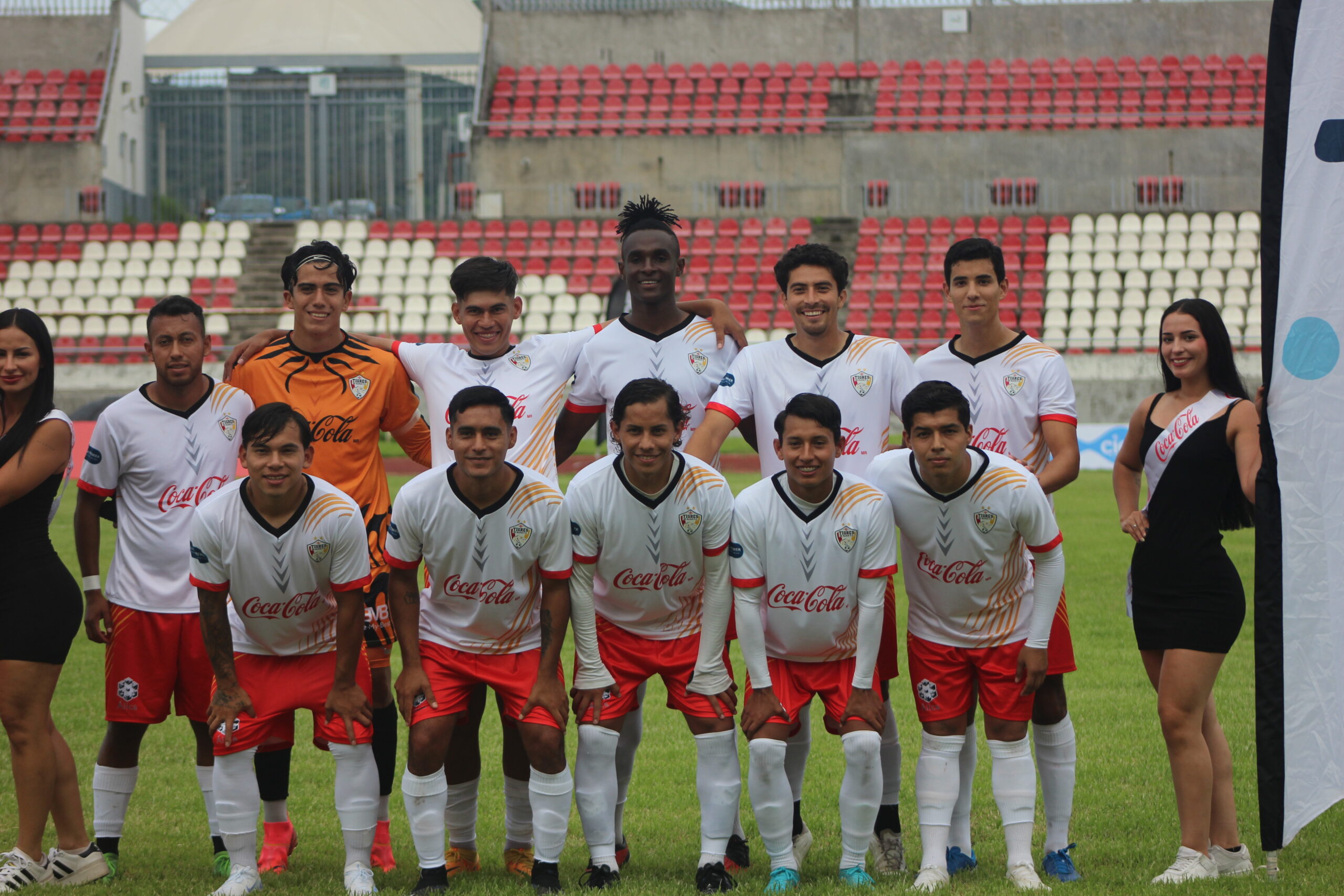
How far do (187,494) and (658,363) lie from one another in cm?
200

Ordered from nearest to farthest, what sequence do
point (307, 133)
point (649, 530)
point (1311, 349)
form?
point (1311, 349) < point (649, 530) < point (307, 133)

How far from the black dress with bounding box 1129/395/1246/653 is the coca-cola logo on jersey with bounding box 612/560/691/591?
1.70m

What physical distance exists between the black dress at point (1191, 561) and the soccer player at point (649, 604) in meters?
1.60

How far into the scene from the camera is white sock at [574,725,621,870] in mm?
4840

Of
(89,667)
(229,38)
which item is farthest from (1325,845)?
(229,38)

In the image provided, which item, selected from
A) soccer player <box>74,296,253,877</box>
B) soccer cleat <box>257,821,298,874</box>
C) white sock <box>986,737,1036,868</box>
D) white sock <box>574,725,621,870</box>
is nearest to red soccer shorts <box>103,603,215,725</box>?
soccer player <box>74,296,253,877</box>

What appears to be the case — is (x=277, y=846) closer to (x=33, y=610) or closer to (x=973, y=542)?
(x=33, y=610)

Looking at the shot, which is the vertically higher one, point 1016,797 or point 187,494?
point 187,494

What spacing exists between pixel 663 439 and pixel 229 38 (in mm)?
42782

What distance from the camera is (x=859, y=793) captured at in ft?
15.6

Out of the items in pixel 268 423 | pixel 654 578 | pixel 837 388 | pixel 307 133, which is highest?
pixel 307 133

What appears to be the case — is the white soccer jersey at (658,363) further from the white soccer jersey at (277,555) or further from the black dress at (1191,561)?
the black dress at (1191,561)

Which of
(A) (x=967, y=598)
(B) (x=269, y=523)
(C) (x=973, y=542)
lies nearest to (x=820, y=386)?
(C) (x=973, y=542)

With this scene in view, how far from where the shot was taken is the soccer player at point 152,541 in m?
5.16
